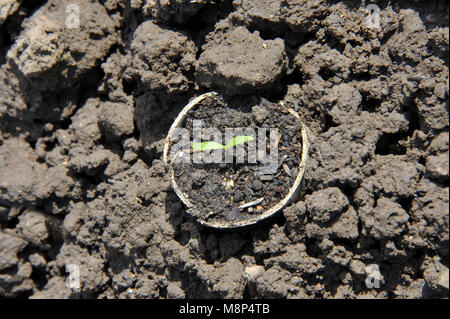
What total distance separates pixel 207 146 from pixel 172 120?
19.3 inches

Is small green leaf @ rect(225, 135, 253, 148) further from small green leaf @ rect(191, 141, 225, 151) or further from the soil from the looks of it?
the soil

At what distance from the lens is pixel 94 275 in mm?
2857

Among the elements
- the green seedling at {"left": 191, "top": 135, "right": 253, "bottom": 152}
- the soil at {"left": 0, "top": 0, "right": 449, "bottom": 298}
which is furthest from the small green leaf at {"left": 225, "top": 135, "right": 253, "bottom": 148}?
the soil at {"left": 0, "top": 0, "right": 449, "bottom": 298}

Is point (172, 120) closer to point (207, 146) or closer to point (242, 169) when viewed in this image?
point (207, 146)

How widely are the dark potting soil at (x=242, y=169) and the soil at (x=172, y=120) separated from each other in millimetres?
112

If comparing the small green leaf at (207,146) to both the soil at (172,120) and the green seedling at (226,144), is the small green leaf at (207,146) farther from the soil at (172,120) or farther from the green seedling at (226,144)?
the soil at (172,120)

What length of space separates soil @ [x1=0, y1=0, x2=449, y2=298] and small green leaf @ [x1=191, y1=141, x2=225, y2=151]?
1.06 ft

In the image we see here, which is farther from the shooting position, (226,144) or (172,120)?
(172,120)

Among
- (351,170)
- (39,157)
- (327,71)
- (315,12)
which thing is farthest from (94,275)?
(315,12)

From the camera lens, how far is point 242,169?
2430 mm

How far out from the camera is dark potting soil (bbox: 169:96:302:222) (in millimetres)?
2375

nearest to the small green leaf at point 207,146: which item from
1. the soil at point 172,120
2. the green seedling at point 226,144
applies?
the green seedling at point 226,144

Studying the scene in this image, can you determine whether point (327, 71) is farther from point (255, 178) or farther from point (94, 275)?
point (94, 275)

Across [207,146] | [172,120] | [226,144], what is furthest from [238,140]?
[172,120]
